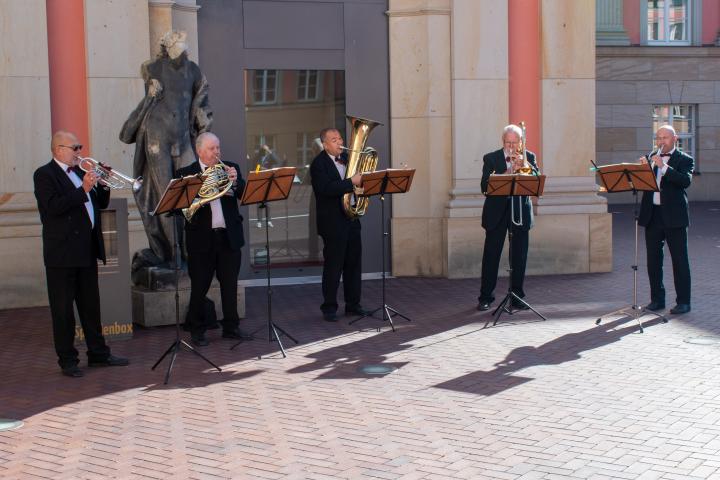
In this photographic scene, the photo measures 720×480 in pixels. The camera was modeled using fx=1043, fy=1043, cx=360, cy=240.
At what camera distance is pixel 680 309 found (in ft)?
34.7

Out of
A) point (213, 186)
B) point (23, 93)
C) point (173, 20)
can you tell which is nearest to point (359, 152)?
point (213, 186)

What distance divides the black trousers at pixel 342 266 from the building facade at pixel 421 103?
290 centimetres

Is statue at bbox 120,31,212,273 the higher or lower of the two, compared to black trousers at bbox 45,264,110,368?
higher

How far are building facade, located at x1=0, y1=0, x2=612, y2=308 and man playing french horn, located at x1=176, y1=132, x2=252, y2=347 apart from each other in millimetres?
3932

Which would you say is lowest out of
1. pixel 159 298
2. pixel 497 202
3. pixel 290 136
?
pixel 159 298

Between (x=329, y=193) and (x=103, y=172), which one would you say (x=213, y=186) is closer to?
(x=103, y=172)

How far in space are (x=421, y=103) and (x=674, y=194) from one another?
13.8ft

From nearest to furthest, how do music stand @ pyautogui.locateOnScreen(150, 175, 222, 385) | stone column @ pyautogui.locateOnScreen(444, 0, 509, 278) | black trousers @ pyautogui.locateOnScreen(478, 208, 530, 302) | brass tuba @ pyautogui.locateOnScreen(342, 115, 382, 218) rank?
music stand @ pyautogui.locateOnScreen(150, 175, 222, 385)
brass tuba @ pyautogui.locateOnScreen(342, 115, 382, 218)
black trousers @ pyautogui.locateOnScreen(478, 208, 530, 302)
stone column @ pyautogui.locateOnScreen(444, 0, 509, 278)

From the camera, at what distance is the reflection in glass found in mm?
13398

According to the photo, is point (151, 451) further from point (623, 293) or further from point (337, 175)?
point (623, 293)

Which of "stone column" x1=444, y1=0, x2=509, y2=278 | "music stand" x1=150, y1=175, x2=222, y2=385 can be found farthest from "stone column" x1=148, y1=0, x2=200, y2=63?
"music stand" x1=150, y1=175, x2=222, y2=385

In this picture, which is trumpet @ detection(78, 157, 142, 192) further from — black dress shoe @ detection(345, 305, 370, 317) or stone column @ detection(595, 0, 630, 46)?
stone column @ detection(595, 0, 630, 46)

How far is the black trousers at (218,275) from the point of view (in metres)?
9.39

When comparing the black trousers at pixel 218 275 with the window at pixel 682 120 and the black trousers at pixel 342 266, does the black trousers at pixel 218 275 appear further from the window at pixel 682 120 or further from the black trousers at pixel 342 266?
the window at pixel 682 120
